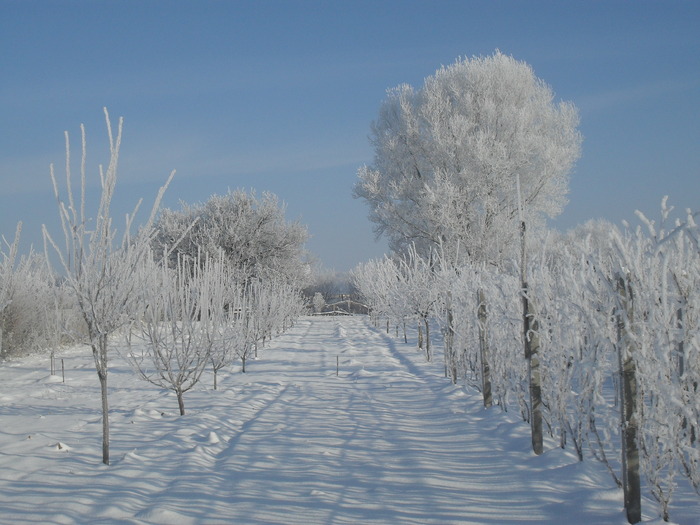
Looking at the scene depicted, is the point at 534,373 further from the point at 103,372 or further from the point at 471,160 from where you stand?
the point at 471,160

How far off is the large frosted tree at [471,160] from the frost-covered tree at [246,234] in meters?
6.37

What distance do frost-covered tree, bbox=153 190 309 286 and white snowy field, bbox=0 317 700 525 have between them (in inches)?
632

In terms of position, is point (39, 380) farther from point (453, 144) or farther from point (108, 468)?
point (453, 144)

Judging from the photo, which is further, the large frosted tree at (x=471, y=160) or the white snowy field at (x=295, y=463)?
the large frosted tree at (x=471, y=160)

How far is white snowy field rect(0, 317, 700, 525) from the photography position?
355 centimetres

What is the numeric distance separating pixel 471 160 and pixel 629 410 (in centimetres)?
1638

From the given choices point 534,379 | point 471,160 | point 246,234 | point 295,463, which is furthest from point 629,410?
point 246,234

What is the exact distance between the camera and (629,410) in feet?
10.5

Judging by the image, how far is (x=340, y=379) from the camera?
9.66m

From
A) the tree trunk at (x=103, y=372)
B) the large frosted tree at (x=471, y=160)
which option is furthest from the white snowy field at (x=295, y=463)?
the large frosted tree at (x=471, y=160)

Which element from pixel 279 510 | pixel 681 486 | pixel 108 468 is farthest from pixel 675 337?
pixel 108 468

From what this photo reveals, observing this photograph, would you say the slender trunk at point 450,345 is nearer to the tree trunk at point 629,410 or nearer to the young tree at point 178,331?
the young tree at point 178,331

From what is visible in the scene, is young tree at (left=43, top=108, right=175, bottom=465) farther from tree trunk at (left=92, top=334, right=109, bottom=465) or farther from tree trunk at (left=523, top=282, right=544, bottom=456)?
tree trunk at (left=523, top=282, right=544, bottom=456)

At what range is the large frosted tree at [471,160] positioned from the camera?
18.6m
